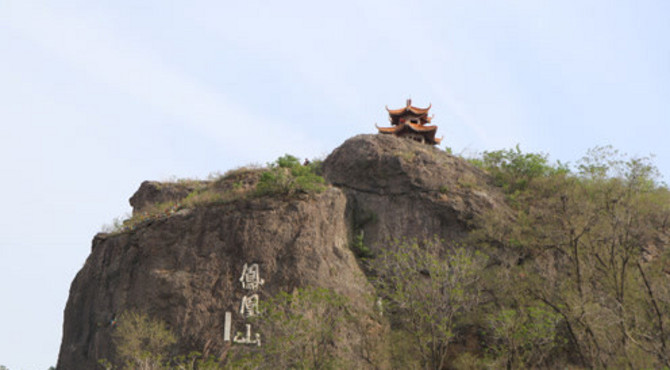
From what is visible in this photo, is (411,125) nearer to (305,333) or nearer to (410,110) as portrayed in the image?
(410,110)

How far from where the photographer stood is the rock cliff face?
23.2m

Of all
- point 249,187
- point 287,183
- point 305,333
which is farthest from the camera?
point 249,187

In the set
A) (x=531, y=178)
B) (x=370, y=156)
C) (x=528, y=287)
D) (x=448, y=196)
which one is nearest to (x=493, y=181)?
(x=531, y=178)

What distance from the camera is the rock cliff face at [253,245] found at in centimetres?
2320

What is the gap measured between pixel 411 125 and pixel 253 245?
18.8 m

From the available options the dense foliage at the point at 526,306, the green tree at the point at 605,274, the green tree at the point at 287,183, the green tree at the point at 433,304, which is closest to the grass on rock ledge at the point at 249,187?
the green tree at the point at 287,183

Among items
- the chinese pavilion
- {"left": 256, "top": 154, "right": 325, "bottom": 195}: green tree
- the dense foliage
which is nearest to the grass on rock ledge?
{"left": 256, "top": 154, "right": 325, "bottom": 195}: green tree

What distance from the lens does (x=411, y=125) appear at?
39625 mm

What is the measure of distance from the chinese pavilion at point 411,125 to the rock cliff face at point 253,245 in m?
9.48

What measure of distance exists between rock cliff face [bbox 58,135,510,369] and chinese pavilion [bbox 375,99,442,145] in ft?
31.1

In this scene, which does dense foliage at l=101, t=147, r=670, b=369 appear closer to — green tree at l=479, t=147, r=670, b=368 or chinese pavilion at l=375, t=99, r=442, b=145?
green tree at l=479, t=147, r=670, b=368

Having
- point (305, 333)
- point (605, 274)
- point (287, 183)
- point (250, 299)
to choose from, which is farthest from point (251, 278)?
point (605, 274)

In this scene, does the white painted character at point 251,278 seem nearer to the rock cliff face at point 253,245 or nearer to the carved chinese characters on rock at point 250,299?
the carved chinese characters on rock at point 250,299

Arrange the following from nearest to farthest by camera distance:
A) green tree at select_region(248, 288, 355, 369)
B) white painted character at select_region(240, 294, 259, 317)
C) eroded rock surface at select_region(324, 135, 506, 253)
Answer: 1. green tree at select_region(248, 288, 355, 369)
2. white painted character at select_region(240, 294, 259, 317)
3. eroded rock surface at select_region(324, 135, 506, 253)
